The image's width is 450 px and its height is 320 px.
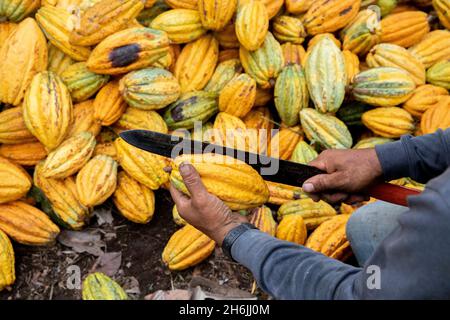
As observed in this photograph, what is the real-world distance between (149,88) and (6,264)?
3.91 ft

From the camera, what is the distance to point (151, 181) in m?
2.96

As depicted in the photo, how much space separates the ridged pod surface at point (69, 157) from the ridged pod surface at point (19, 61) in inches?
16.1


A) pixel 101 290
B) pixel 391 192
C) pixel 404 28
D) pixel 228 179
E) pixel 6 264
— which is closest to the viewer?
pixel 391 192

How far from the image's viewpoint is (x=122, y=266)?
2.85 m

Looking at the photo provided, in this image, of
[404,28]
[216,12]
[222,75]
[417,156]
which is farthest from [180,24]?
[417,156]

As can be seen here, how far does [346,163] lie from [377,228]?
0.31 meters

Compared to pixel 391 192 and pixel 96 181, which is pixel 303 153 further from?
pixel 96 181

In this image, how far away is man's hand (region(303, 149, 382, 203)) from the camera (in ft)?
6.85

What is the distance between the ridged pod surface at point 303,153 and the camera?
9.91 feet

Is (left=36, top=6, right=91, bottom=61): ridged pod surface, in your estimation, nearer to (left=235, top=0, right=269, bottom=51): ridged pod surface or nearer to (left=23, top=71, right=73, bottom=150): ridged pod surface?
(left=23, top=71, right=73, bottom=150): ridged pod surface

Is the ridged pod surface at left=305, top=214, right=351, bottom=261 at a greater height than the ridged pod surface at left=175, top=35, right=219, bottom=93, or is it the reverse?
the ridged pod surface at left=175, top=35, right=219, bottom=93

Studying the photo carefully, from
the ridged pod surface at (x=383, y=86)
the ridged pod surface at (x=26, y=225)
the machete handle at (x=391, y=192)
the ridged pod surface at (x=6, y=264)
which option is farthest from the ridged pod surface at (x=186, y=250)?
the ridged pod surface at (x=383, y=86)

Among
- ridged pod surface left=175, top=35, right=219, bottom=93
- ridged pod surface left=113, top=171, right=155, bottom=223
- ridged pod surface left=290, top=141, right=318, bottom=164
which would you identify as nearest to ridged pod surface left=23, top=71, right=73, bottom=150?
ridged pod surface left=113, top=171, right=155, bottom=223
